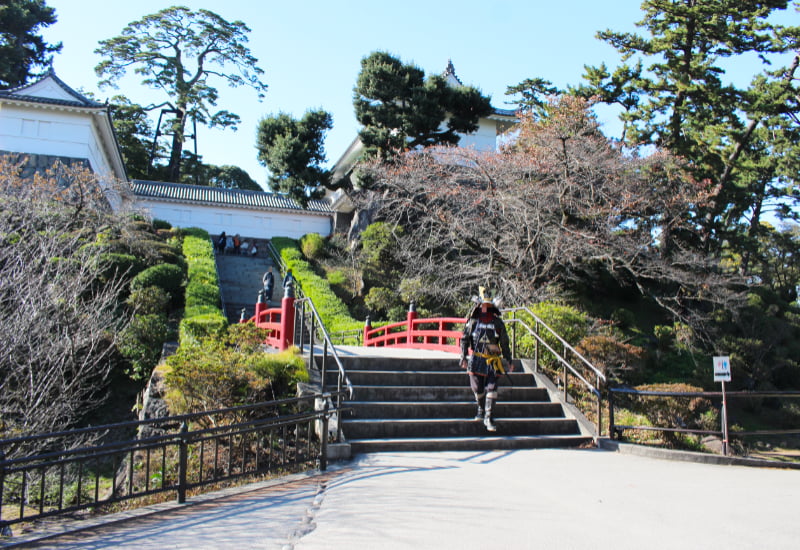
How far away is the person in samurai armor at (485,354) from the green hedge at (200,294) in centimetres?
503

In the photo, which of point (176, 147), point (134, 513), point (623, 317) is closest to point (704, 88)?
point (623, 317)

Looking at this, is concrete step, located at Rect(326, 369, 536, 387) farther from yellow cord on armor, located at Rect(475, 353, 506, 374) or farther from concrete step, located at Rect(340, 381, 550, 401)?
yellow cord on armor, located at Rect(475, 353, 506, 374)

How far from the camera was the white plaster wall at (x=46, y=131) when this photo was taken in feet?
84.7

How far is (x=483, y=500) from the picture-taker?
5.73 m

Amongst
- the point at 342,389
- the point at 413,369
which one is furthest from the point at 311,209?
the point at 342,389

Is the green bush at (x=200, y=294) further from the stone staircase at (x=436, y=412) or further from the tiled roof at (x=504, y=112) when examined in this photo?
the tiled roof at (x=504, y=112)

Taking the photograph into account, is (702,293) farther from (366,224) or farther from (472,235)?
A: (366,224)

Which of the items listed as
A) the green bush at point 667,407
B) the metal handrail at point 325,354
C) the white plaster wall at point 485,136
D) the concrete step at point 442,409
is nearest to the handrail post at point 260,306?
the metal handrail at point 325,354

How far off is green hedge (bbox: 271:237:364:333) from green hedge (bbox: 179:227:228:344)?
339cm

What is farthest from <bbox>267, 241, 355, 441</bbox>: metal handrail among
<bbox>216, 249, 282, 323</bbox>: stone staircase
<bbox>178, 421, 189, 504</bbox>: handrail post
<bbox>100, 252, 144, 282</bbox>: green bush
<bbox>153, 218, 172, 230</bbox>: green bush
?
<bbox>153, 218, 172, 230</bbox>: green bush

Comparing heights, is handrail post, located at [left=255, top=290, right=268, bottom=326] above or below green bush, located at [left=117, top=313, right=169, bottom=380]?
above

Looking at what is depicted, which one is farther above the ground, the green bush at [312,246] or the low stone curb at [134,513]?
the green bush at [312,246]

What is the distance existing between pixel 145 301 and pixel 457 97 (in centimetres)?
1618

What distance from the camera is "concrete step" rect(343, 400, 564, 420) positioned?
8828 millimetres
